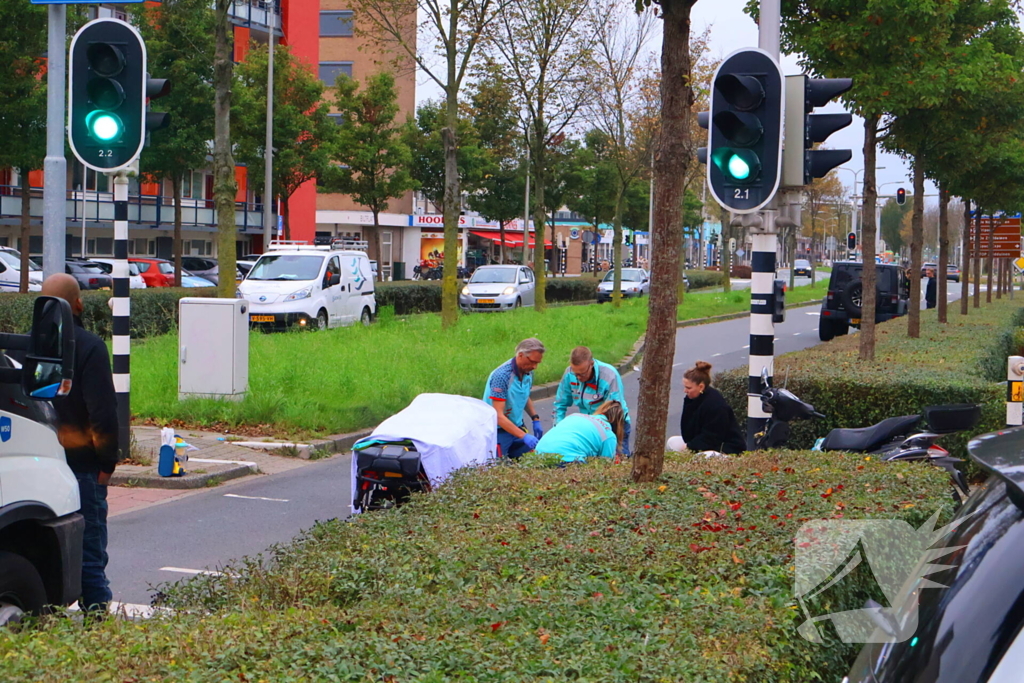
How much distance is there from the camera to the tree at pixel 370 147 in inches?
1783

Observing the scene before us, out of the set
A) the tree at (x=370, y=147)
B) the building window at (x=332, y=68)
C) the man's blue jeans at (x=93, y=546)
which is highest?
the building window at (x=332, y=68)

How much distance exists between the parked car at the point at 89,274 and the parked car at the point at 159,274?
2.55m

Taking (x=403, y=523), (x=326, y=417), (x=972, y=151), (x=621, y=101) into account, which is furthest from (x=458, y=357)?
(x=621, y=101)

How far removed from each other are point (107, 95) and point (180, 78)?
25.4m

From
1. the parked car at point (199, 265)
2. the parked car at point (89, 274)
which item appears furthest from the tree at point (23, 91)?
the parked car at point (199, 265)

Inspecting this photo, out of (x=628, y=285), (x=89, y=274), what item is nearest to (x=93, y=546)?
(x=89, y=274)

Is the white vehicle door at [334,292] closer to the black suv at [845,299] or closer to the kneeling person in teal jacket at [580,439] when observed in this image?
the black suv at [845,299]

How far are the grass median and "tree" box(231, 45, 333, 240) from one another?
17169mm

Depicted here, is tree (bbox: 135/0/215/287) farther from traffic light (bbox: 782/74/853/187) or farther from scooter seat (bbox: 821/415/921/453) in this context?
scooter seat (bbox: 821/415/921/453)

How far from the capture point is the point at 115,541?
8.09 meters

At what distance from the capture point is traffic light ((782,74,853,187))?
8328 millimetres

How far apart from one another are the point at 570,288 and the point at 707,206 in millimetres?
33632

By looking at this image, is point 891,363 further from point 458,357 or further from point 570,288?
point 570,288

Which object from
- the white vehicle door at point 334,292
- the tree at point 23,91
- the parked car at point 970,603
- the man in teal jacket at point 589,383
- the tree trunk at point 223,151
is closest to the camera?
the parked car at point 970,603
